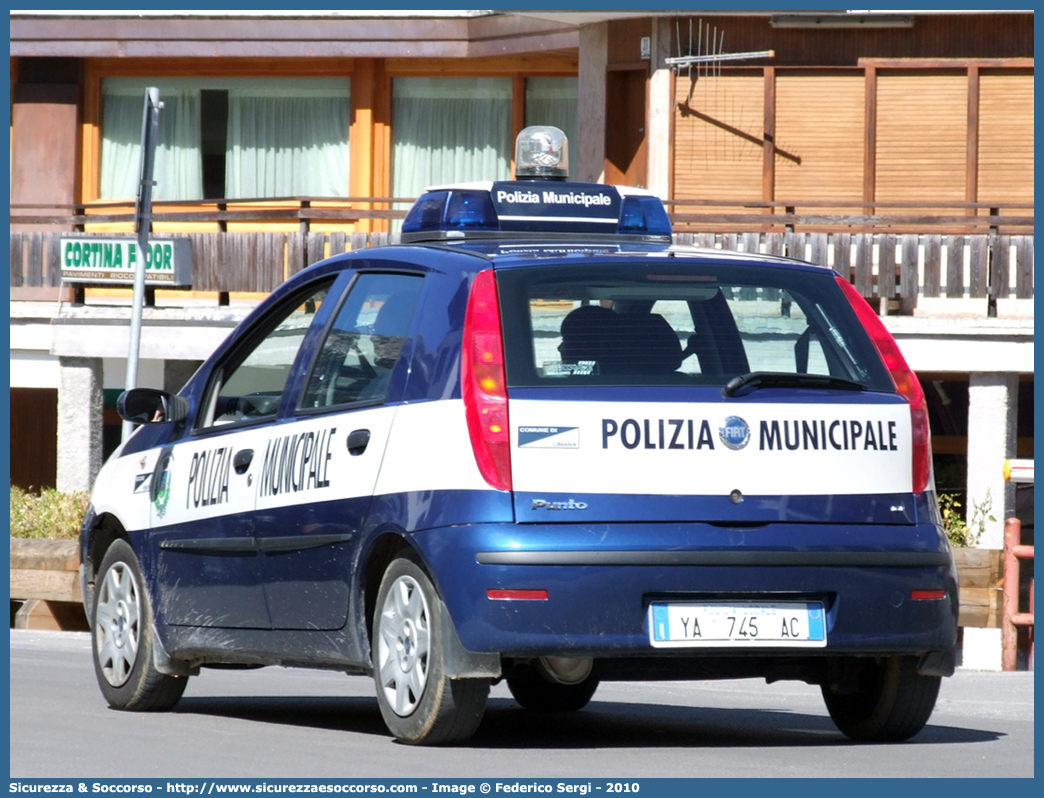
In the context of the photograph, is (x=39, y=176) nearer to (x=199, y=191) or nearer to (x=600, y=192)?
(x=199, y=191)

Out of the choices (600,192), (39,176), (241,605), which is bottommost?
(241,605)

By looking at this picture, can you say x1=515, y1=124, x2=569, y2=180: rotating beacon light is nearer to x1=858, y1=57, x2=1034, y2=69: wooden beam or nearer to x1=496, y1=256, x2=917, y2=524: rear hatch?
x1=496, y1=256, x2=917, y2=524: rear hatch

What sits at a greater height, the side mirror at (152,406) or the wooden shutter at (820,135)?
the wooden shutter at (820,135)

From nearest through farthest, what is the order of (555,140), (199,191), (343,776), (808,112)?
1. (343,776)
2. (555,140)
3. (808,112)
4. (199,191)

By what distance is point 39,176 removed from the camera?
87.2 ft

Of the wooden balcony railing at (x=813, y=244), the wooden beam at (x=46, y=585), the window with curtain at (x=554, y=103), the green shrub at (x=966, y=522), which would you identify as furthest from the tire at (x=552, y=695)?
the window with curtain at (x=554, y=103)

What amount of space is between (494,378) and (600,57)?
57.9ft

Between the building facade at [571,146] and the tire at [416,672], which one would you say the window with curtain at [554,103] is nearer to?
the building facade at [571,146]

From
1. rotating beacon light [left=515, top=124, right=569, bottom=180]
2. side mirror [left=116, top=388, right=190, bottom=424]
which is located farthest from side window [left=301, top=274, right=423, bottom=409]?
rotating beacon light [left=515, top=124, right=569, bottom=180]

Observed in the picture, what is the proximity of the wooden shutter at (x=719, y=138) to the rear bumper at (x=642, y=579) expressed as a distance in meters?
16.3

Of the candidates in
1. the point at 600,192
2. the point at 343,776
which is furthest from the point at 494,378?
the point at 600,192

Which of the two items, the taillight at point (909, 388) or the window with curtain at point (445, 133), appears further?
the window with curtain at point (445, 133)

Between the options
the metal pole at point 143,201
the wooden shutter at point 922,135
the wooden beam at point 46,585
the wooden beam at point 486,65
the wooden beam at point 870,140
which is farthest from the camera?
the wooden beam at point 486,65

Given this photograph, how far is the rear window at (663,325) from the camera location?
6.32 m
